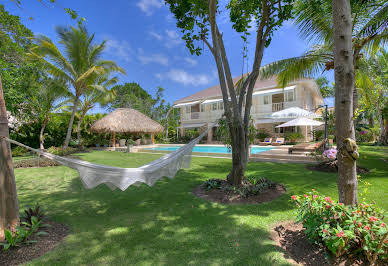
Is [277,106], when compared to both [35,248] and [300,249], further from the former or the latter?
[35,248]

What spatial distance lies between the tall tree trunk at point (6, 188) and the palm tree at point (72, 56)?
8305 millimetres

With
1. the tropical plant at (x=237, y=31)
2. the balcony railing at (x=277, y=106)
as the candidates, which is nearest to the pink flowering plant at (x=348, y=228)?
the tropical plant at (x=237, y=31)

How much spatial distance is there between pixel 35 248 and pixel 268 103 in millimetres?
17437

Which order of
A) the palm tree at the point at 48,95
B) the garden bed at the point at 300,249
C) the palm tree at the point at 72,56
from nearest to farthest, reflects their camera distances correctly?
the garden bed at the point at 300,249 < the palm tree at the point at 72,56 < the palm tree at the point at 48,95

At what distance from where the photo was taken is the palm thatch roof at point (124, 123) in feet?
46.8

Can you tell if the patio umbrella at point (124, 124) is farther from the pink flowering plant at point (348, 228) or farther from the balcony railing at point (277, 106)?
the pink flowering plant at point (348, 228)

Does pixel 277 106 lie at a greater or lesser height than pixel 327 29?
lesser

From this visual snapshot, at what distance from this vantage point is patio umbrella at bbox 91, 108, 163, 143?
46.8 feet

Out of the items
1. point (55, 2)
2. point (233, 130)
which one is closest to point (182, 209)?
point (233, 130)

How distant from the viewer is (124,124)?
14883 mm

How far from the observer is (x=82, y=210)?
3.40m

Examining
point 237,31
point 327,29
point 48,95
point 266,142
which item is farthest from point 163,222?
point 266,142

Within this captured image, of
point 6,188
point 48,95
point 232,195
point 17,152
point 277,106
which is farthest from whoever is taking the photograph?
point 277,106

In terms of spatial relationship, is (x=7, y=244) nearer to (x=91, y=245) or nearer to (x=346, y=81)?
(x=91, y=245)
